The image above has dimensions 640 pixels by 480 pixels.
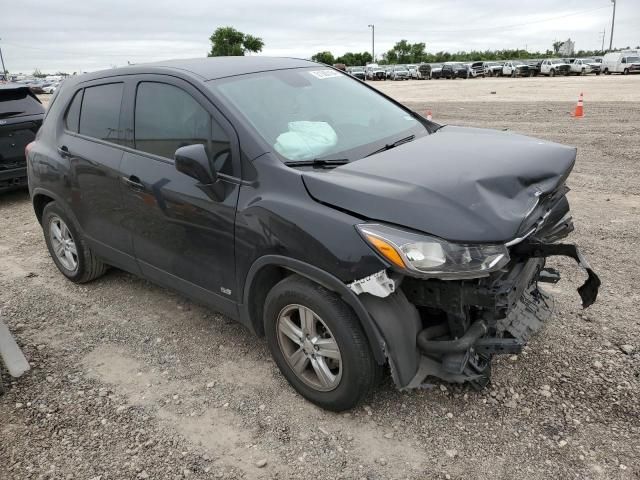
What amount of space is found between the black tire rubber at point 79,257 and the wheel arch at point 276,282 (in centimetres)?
203

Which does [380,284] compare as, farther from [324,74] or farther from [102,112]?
[102,112]

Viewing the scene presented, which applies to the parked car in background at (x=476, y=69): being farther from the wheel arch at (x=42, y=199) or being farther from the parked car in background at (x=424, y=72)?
the wheel arch at (x=42, y=199)

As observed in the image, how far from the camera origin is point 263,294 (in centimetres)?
304

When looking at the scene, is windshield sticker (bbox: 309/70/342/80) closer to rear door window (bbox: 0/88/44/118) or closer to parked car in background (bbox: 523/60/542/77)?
rear door window (bbox: 0/88/44/118)

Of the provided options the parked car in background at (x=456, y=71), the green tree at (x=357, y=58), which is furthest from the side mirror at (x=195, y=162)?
the green tree at (x=357, y=58)

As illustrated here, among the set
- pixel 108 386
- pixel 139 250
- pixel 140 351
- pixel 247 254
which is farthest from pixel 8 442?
pixel 247 254

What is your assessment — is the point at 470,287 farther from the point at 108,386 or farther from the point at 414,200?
the point at 108,386

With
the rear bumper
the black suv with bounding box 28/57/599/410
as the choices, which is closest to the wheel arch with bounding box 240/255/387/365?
→ the black suv with bounding box 28/57/599/410

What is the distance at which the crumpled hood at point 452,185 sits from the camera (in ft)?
7.89

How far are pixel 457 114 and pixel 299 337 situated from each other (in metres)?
14.9

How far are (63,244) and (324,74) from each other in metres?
2.79

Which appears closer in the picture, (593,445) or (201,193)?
(593,445)

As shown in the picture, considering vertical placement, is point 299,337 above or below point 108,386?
above

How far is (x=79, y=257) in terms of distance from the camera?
4523 mm
